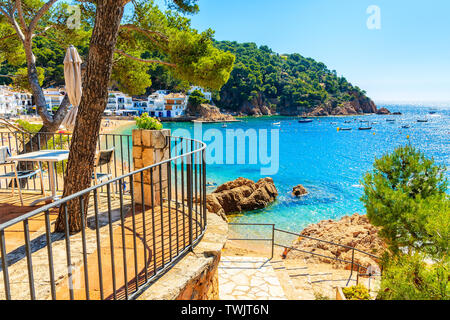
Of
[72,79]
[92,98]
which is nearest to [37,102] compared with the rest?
[72,79]

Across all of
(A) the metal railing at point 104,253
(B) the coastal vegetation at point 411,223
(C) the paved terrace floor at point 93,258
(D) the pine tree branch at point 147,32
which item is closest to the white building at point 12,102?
(D) the pine tree branch at point 147,32

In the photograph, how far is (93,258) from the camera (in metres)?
3.44

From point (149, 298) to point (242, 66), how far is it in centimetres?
10472

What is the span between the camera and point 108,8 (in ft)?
11.8

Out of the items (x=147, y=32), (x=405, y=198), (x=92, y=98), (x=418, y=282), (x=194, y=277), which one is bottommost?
(x=418, y=282)

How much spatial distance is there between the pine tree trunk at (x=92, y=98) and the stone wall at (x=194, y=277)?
1.66 m

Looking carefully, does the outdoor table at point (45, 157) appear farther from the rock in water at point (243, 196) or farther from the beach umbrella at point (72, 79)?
the rock in water at point (243, 196)

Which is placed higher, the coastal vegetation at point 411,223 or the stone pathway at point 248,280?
the coastal vegetation at point 411,223

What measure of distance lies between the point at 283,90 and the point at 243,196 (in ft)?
325

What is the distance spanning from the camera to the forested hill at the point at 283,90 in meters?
103

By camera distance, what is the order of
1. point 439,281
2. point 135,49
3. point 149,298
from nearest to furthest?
1. point 149,298
2. point 439,281
3. point 135,49

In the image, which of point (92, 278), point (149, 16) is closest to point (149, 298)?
point (92, 278)

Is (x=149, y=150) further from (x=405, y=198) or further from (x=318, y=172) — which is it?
(x=318, y=172)
